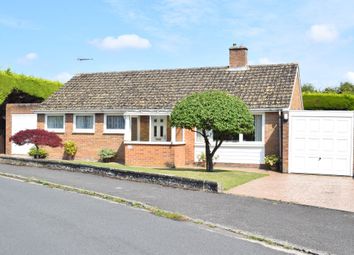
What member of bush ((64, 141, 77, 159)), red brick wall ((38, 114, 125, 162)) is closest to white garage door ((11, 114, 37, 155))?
red brick wall ((38, 114, 125, 162))

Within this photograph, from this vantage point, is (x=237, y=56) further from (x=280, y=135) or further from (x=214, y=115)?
(x=214, y=115)

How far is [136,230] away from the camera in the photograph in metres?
9.16

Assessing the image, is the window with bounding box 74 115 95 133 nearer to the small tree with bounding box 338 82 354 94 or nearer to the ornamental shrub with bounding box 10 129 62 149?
the ornamental shrub with bounding box 10 129 62 149

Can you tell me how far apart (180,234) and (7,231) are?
10.2ft

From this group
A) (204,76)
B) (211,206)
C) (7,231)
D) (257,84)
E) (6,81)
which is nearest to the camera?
(7,231)

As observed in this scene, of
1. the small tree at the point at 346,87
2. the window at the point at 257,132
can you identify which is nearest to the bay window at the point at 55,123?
the window at the point at 257,132

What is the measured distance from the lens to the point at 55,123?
28859mm

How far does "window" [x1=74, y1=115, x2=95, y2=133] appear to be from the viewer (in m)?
27.4

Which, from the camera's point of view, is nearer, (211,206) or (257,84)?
(211,206)

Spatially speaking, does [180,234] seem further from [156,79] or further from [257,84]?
[156,79]

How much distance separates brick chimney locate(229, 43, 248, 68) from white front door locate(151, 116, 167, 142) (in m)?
5.26

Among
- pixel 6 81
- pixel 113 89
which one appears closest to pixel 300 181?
pixel 113 89

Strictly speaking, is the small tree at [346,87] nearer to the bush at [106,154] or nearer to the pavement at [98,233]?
the bush at [106,154]

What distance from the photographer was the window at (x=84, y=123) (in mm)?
27372
